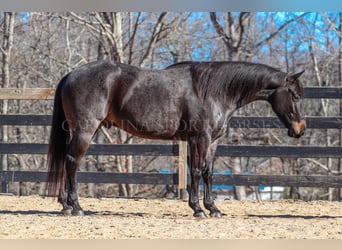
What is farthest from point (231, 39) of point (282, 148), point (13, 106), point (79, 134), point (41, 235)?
point (41, 235)

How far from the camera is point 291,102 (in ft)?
19.7

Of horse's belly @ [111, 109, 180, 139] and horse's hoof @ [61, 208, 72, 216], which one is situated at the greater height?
horse's belly @ [111, 109, 180, 139]

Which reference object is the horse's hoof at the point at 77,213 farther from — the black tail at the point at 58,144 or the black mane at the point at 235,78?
the black mane at the point at 235,78

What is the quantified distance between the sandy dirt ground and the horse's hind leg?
0.53 ft

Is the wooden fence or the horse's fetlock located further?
the wooden fence

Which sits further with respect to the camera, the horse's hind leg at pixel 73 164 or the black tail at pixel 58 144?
the black tail at pixel 58 144

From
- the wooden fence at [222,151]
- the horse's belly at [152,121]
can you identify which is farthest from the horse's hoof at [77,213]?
the wooden fence at [222,151]

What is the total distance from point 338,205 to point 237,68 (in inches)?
103

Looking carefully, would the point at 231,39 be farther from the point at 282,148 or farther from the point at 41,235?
the point at 41,235

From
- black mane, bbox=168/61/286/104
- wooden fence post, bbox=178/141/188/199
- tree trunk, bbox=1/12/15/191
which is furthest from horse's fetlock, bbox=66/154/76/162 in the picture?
tree trunk, bbox=1/12/15/191

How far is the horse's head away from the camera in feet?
19.7

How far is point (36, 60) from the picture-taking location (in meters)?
16.3

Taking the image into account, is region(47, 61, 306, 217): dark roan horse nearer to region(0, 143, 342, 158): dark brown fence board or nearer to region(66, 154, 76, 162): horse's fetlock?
region(66, 154, 76, 162): horse's fetlock

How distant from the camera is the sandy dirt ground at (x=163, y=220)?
4559 millimetres
